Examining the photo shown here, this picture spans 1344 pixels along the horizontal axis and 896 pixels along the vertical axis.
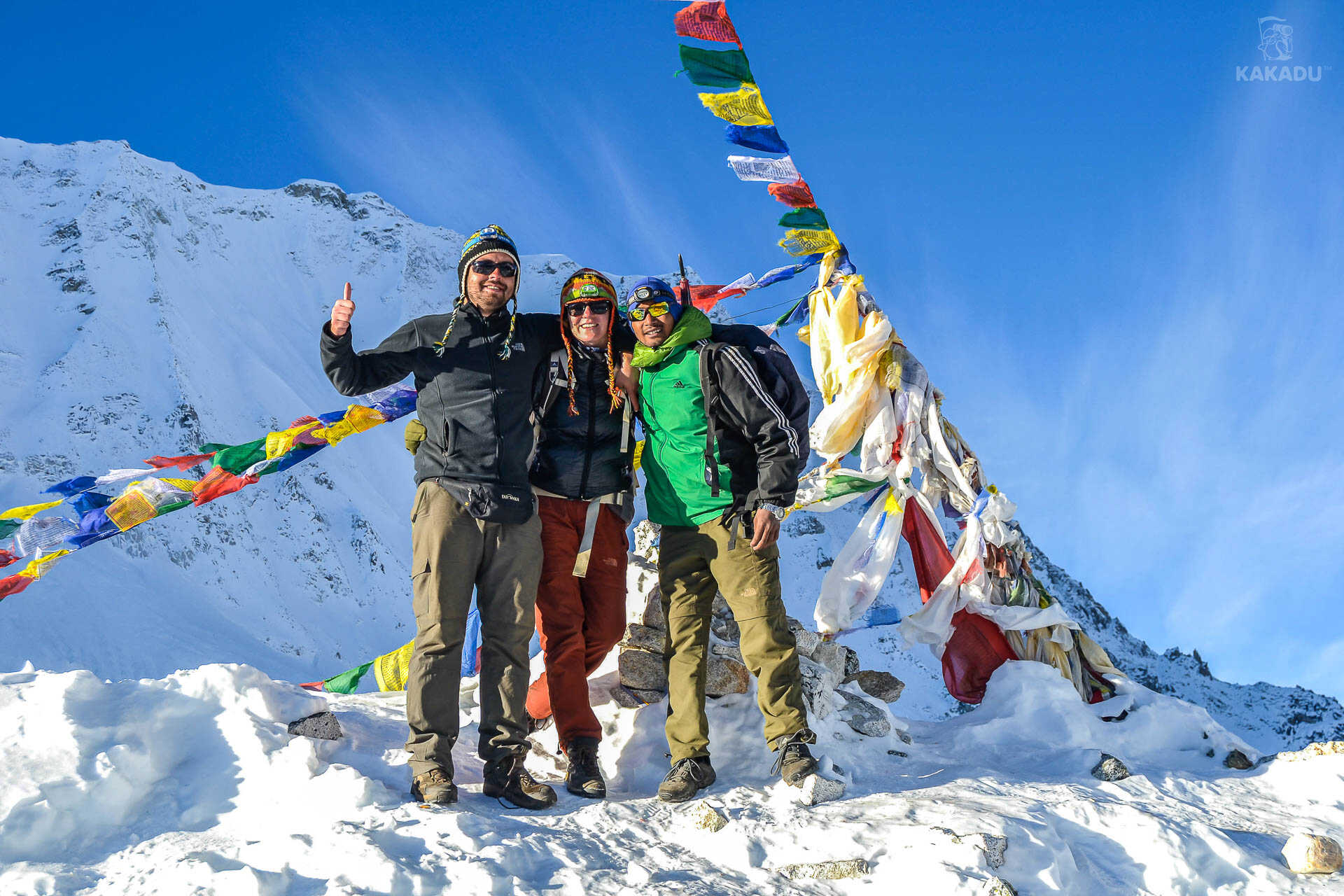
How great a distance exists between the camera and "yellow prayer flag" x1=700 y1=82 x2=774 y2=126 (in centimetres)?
499

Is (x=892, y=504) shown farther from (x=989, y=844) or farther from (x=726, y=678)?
(x=989, y=844)

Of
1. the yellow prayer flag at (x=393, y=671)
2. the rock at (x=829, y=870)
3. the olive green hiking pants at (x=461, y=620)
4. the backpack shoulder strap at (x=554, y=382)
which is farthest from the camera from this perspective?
the yellow prayer flag at (x=393, y=671)

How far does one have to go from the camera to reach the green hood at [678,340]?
140 inches

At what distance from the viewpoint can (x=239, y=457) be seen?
454cm

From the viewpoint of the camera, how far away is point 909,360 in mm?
5199

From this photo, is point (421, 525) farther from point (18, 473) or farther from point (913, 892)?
point (18, 473)

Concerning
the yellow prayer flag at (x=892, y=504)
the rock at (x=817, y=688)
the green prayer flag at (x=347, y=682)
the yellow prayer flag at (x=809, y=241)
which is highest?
the yellow prayer flag at (x=809, y=241)

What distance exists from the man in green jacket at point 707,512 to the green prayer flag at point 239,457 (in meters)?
2.11

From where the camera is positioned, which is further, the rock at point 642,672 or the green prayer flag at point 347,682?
the green prayer flag at point 347,682

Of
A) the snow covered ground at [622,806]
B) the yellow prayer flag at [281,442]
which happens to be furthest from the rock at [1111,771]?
the yellow prayer flag at [281,442]

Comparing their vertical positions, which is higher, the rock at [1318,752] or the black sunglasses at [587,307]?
the black sunglasses at [587,307]

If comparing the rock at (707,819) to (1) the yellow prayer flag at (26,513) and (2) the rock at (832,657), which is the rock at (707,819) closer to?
(2) the rock at (832,657)

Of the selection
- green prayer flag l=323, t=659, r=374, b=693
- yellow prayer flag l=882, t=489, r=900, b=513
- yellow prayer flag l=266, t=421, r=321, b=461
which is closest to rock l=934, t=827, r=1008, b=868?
yellow prayer flag l=882, t=489, r=900, b=513

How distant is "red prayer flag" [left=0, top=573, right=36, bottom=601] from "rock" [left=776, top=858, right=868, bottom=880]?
11.7 feet
